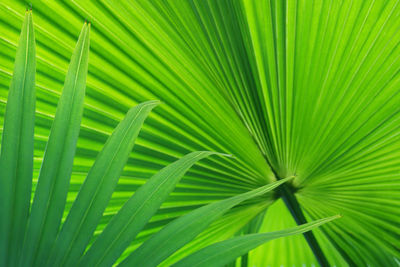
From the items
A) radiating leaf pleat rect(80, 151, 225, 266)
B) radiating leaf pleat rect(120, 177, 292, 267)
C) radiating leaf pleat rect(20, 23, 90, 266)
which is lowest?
radiating leaf pleat rect(120, 177, 292, 267)

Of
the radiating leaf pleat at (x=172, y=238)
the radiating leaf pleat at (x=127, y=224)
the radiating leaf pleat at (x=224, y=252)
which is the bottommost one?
the radiating leaf pleat at (x=224, y=252)

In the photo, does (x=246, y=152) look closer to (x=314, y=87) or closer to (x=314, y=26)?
(x=314, y=87)

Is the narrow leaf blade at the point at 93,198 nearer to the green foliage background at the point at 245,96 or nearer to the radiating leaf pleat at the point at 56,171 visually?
the radiating leaf pleat at the point at 56,171

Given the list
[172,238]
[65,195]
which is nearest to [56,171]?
[65,195]

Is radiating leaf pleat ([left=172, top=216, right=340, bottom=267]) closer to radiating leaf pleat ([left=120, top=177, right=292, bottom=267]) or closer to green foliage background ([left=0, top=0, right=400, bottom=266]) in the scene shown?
radiating leaf pleat ([left=120, top=177, right=292, bottom=267])

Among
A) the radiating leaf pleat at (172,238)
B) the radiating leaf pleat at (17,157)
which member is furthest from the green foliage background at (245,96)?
the radiating leaf pleat at (172,238)

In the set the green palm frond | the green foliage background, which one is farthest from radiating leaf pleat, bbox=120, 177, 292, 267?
the green foliage background
